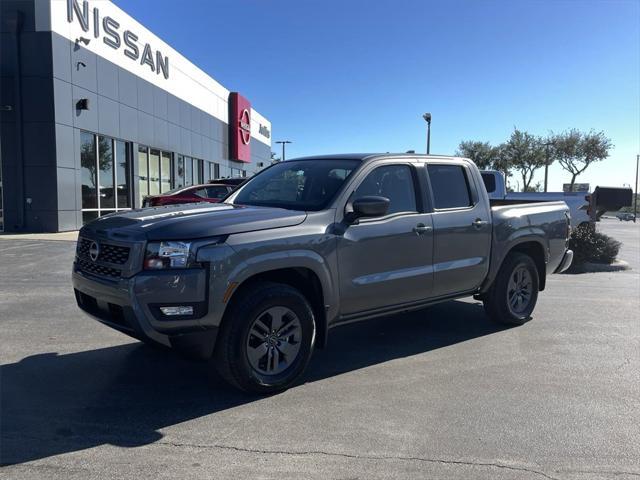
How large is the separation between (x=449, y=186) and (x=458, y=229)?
19.2 inches

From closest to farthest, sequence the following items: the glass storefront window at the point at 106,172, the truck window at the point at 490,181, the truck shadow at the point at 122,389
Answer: the truck shadow at the point at 122,389 < the truck window at the point at 490,181 < the glass storefront window at the point at 106,172

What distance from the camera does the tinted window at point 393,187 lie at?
489cm

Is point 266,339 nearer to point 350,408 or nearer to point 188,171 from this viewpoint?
point 350,408

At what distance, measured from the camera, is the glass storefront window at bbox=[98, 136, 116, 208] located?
65.4 feet

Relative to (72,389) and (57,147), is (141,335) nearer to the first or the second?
(72,389)

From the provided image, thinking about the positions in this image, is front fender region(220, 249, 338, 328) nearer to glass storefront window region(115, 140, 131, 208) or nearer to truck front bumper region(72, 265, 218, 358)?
truck front bumper region(72, 265, 218, 358)

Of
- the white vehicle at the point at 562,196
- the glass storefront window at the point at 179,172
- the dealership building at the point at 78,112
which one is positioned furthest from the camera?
the glass storefront window at the point at 179,172

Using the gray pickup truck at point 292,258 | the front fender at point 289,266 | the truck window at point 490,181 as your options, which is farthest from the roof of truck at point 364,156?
the truck window at point 490,181

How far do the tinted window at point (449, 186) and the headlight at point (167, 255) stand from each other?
2.66m

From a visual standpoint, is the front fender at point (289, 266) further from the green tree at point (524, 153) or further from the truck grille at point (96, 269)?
the green tree at point (524, 153)

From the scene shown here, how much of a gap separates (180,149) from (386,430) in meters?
25.8

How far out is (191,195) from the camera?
15.5m

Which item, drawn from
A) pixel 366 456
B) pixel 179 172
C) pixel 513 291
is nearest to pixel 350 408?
pixel 366 456

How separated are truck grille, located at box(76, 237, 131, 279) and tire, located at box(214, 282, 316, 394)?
84 cm
